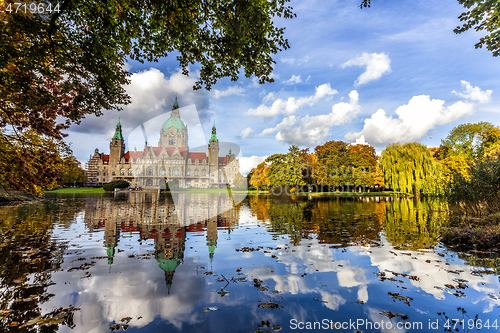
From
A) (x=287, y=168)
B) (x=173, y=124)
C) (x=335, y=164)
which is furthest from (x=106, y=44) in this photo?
(x=173, y=124)

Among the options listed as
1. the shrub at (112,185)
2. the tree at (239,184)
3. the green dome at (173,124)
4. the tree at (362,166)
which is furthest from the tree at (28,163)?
the green dome at (173,124)

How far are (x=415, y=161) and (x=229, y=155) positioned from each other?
90.2m

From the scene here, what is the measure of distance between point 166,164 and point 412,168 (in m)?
84.7

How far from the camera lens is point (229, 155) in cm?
11481

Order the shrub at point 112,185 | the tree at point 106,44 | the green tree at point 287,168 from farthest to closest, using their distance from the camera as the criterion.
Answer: the shrub at point 112,185 < the green tree at point 287,168 < the tree at point 106,44

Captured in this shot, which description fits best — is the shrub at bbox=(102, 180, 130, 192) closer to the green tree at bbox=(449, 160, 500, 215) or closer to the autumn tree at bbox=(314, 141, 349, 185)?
the autumn tree at bbox=(314, 141, 349, 185)

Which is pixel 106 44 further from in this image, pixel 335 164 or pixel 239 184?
pixel 239 184

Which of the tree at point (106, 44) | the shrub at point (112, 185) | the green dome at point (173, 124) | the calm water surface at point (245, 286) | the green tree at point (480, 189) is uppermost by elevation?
the green dome at point (173, 124)

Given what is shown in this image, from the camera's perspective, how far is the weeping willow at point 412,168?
100.0 feet

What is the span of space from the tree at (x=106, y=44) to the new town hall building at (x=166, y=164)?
279 ft

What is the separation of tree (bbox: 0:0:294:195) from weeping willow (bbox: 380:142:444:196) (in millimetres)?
32231

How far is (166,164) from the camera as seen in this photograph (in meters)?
93.9

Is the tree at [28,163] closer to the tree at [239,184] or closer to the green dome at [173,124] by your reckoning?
the tree at [239,184]

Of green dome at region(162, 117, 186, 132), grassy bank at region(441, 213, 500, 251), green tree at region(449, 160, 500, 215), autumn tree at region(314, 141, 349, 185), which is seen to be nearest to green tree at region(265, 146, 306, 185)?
autumn tree at region(314, 141, 349, 185)
